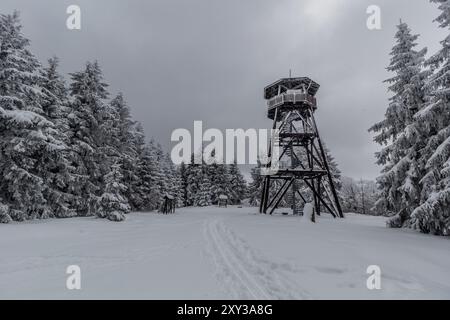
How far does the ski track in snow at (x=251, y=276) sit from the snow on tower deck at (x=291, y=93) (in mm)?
20295

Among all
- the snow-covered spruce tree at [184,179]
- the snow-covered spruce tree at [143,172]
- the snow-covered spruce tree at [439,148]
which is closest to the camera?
the snow-covered spruce tree at [439,148]

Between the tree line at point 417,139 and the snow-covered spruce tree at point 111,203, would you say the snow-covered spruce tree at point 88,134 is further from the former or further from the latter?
the tree line at point 417,139

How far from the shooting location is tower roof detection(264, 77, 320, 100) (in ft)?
88.8

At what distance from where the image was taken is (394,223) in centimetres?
1477

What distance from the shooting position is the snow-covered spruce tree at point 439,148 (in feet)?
33.4

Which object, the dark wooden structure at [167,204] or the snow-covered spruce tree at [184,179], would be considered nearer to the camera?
the dark wooden structure at [167,204]

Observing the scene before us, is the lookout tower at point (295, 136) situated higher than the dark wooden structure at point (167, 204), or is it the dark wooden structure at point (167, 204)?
the lookout tower at point (295, 136)

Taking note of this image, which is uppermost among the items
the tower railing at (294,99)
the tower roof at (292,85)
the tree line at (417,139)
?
the tower roof at (292,85)

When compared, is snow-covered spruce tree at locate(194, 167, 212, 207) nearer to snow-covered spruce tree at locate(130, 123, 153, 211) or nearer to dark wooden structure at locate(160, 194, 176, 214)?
snow-covered spruce tree at locate(130, 123, 153, 211)

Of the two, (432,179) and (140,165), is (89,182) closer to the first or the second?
(140,165)

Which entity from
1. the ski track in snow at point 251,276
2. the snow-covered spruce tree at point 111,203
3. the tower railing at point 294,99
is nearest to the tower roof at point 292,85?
the tower railing at point 294,99

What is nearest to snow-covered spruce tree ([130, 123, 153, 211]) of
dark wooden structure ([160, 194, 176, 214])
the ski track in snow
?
dark wooden structure ([160, 194, 176, 214])

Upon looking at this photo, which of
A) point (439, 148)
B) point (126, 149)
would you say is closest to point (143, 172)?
point (126, 149)

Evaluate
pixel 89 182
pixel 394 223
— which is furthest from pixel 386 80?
pixel 89 182
